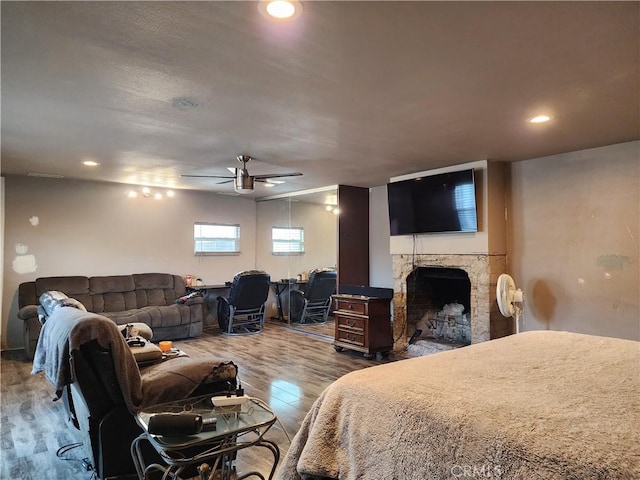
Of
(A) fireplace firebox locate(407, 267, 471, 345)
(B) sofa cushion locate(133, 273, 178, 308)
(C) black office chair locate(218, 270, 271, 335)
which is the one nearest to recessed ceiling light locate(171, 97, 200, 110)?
(A) fireplace firebox locate(407, 267, 471, 345)

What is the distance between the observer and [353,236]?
20.4ft

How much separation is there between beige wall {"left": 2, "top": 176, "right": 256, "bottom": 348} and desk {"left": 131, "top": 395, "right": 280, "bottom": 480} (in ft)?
15.5

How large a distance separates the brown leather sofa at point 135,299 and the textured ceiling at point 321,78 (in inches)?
88.8

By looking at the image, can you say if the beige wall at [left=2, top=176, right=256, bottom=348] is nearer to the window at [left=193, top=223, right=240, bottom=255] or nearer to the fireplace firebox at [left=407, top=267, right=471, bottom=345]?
the window at [left=193, top=223, right=240, bottom=255]

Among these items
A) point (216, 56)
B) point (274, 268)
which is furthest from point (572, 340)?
point (274, 268)

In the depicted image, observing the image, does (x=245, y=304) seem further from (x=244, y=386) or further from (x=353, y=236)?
(x=244, y=386)

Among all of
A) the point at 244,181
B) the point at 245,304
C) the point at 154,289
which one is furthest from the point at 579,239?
the point at 154,289

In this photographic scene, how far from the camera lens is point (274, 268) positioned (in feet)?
24.7

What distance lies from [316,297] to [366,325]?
1.91m

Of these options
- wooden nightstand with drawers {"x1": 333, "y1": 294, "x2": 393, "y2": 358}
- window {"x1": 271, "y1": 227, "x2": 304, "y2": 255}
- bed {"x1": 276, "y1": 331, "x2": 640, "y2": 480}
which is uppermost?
window {"x1": 271, "y1": 227, "x2": 304, "y2": 255}

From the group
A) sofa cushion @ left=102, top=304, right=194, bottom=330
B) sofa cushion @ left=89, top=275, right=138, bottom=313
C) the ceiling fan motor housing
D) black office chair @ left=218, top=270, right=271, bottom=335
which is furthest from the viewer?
black office chair @ left=218, top=270, right=271, bottom=335

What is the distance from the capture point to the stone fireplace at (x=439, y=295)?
4520 millimetres

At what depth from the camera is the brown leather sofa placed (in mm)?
5395

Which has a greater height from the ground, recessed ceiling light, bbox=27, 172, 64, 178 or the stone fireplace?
recessed ceiling light, bbox=27, 172, 64, 178
